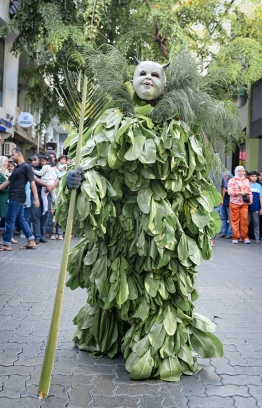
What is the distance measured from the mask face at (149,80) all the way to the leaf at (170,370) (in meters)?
1.74

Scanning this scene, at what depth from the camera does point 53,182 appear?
1102cm

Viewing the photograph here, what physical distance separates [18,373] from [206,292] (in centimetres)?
339

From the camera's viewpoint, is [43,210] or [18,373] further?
[43,210]

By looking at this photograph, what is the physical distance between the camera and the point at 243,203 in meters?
12.2

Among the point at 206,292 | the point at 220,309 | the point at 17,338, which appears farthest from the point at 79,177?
the point at 206,292

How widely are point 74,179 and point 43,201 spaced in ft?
25.5

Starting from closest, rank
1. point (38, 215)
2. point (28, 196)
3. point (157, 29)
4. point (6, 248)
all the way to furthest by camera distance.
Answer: point (6, 248)
point (38, 215)
point (28, 196)
point (157, 29)

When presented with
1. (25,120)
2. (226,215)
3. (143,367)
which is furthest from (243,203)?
(25,120)

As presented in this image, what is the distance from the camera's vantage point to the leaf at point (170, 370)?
338cm

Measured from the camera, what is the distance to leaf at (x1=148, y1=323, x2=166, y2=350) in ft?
11.1

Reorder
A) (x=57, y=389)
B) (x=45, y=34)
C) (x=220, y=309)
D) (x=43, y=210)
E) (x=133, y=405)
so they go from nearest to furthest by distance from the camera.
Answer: (x=133, y=405) < (x=57, y=389) < (x=220, y=309) < (x=43, y=210) < (x=45, y=34)

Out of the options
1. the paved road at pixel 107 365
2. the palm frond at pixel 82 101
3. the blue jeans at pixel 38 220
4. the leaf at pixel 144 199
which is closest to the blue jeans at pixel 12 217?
the blue jeans at pixel 38 220

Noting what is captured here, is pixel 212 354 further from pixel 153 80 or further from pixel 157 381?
pixel 153 80

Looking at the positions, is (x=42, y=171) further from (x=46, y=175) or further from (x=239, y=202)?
(x=239, y=202)
